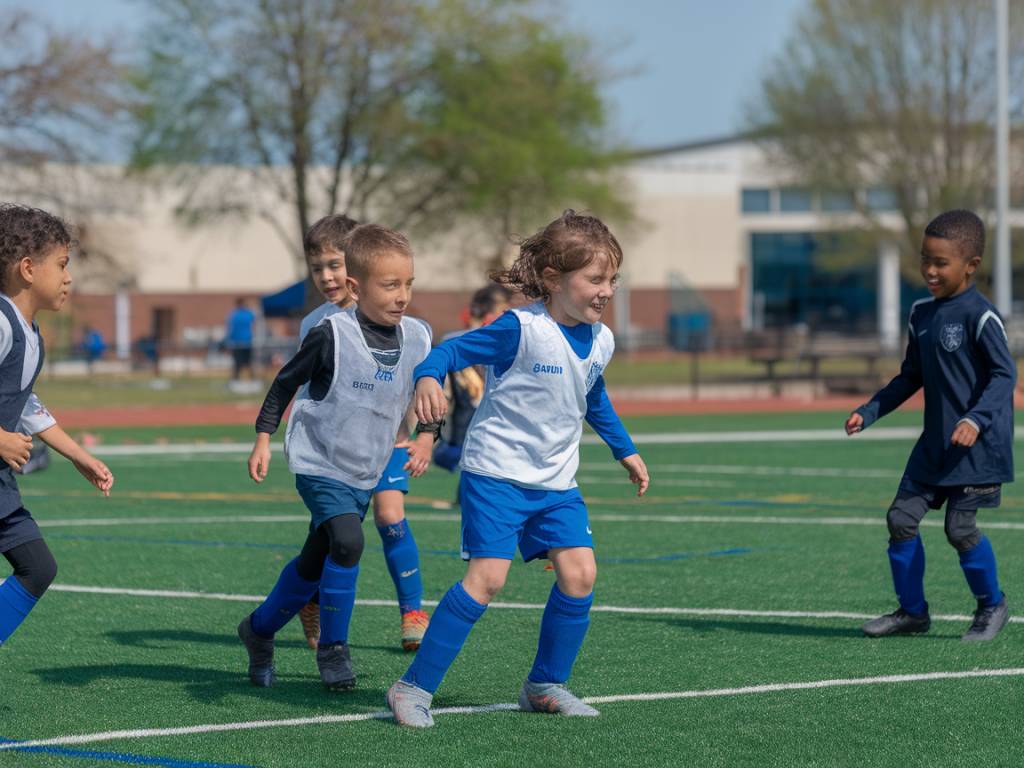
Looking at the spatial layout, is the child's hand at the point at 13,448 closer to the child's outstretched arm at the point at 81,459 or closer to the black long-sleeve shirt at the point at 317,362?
the child's outstretched arm at the point at 81,459

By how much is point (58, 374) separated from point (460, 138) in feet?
38.2

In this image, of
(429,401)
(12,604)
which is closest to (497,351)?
(429,401)

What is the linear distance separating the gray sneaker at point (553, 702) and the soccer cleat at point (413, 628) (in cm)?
124

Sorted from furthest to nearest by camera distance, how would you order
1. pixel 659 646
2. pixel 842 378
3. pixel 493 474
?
pixel 842 378
pixel 659 646
pixel 493 474

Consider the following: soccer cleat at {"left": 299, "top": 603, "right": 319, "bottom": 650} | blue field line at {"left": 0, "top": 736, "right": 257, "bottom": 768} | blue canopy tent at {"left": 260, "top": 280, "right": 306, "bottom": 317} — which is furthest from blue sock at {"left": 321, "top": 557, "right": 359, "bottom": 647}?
blue canopy tent at {"left": 260, "top": 280, "right": 306, "bottom": 317}

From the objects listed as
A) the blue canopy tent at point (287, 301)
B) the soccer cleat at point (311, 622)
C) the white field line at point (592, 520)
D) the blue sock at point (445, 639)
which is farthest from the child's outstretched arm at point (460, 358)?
the blue canopy tent at point (287, 301)

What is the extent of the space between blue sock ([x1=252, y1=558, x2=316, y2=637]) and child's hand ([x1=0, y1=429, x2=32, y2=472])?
1189mm

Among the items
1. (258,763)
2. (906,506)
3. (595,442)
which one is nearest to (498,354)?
(258,763)

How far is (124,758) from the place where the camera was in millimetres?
4891

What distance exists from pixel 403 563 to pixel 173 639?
1.07 m

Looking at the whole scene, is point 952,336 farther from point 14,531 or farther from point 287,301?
point 287,301

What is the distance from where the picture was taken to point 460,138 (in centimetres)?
3597

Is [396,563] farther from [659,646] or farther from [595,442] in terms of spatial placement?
[595,442]

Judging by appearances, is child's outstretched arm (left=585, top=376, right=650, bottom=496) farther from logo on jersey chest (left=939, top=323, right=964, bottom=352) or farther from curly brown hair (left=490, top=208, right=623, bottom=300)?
logo on jersey chest (left=939, top=323, right=964, bottom=352)
